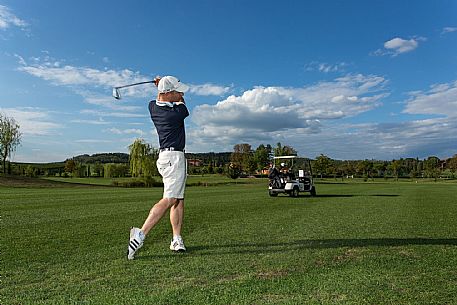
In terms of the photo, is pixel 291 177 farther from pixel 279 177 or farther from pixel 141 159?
pixel 141 159

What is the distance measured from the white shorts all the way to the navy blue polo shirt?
149 mm

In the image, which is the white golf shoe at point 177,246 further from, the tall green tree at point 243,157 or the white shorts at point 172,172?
the tall green tree at point 243,157

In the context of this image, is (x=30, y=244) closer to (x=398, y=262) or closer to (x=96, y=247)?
(x=96, y=247)

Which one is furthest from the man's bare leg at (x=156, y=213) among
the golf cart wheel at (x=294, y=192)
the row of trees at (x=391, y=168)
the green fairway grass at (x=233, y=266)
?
the row of trees at (x=391, y=168)

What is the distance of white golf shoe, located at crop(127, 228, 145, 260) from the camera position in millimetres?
5535

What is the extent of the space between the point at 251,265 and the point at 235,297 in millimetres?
1392

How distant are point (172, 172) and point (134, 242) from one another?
1.14 m

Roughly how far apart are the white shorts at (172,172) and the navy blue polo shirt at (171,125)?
149mm

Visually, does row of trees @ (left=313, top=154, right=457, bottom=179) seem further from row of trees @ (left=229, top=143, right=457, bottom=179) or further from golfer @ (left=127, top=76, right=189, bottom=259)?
golfer @ (left=127, top=76, right=189, bottom=259)

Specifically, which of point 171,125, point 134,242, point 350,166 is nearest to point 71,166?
point 350,166

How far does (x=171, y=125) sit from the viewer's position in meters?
6.29

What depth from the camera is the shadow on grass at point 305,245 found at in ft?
20.2

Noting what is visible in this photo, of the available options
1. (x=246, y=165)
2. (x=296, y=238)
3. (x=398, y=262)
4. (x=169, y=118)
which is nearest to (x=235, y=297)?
(x=398, y=262)

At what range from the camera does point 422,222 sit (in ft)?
35.4
